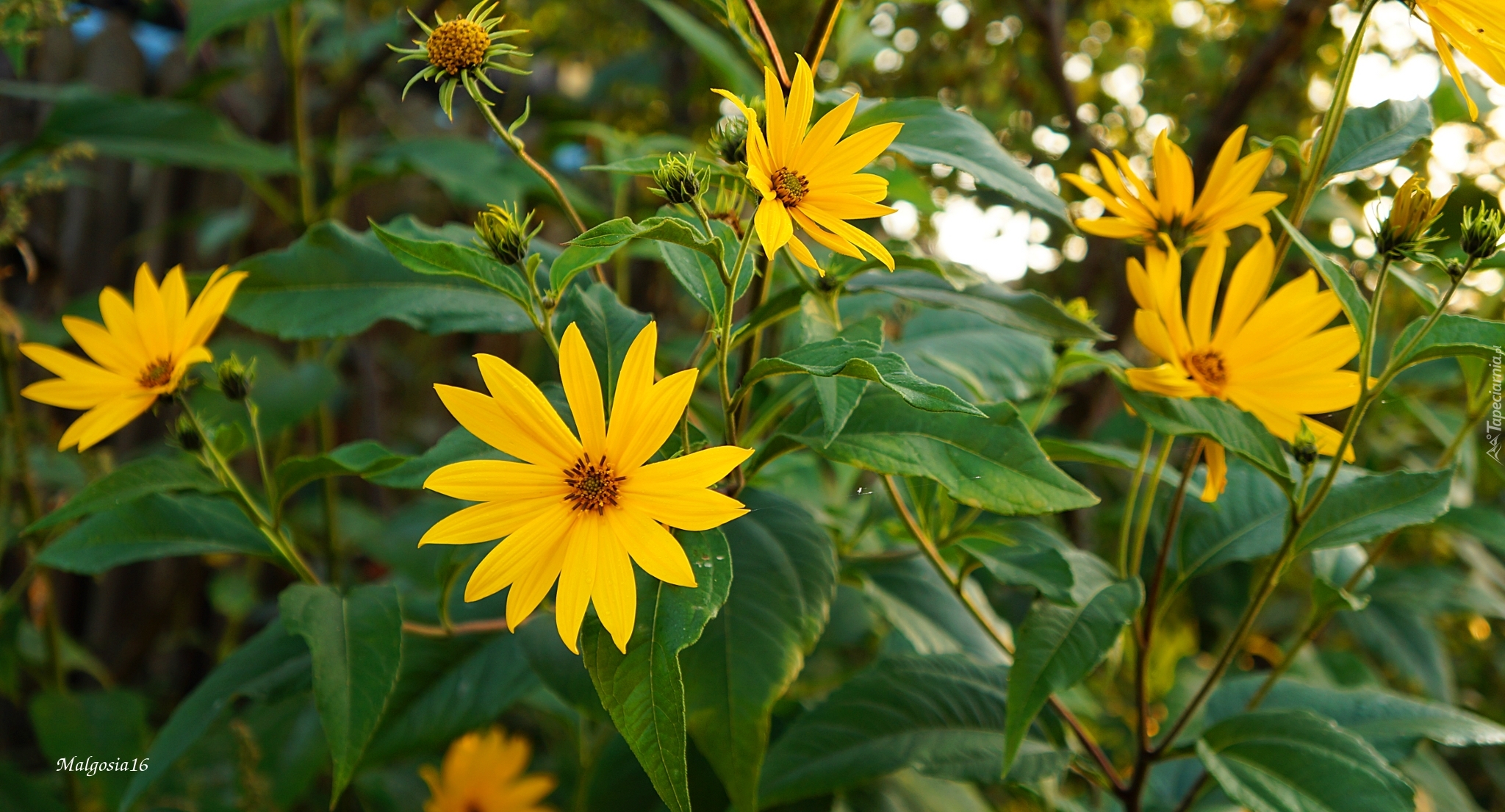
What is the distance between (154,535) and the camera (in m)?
0.62

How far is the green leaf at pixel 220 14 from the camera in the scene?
2.98 feet

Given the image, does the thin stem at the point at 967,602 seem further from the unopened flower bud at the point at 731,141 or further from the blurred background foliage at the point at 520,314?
the unopened flower bud at the point at 731,141

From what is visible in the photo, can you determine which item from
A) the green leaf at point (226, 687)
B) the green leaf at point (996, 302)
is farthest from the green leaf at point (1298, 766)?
the green leaf at point (226, 687)

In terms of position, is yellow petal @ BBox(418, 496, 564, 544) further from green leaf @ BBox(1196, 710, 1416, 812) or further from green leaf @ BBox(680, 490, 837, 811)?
green leaf @ BBox(1196, 710, 1416, 812)

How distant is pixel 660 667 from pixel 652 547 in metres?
0.05

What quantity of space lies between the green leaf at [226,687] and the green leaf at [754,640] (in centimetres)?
30

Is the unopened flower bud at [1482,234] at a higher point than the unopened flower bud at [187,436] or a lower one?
higher

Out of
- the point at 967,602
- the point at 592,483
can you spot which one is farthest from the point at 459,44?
the point at 967,602

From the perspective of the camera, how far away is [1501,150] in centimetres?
124

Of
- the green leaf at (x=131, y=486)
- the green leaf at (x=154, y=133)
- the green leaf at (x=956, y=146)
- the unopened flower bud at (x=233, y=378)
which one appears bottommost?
the green leaf at (x=131, y=486)

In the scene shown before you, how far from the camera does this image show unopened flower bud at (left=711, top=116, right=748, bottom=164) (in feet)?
1.37

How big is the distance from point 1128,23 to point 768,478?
1447mm

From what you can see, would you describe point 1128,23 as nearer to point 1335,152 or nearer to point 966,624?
point 1335,152

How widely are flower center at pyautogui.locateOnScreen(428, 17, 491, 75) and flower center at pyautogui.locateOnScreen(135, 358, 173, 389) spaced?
0.27 m
